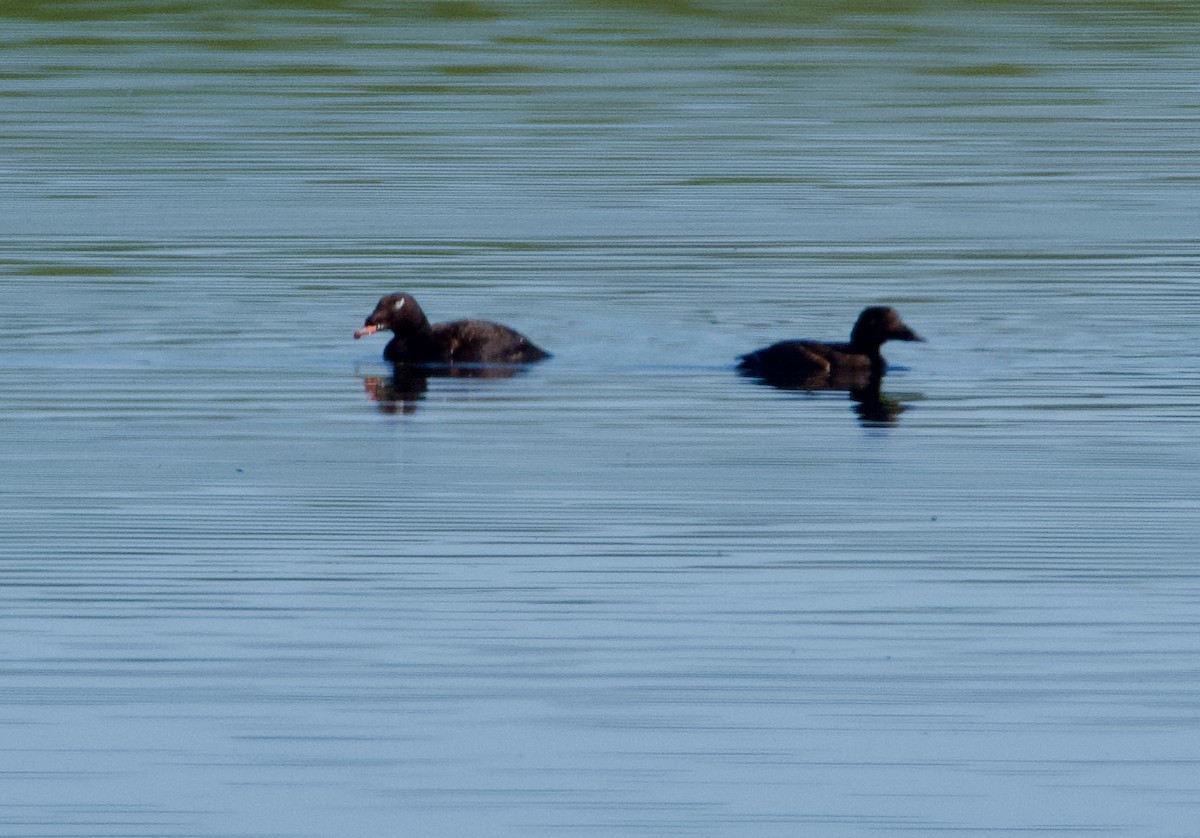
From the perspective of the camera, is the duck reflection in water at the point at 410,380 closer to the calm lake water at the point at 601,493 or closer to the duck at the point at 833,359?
the calm lake water at the point at 601,493

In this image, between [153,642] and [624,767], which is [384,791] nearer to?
[624,767]

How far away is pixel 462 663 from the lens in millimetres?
9352

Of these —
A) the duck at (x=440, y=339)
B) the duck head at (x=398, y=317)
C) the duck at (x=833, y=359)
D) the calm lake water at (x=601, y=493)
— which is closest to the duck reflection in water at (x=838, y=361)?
the duck at (x=833, y=359)

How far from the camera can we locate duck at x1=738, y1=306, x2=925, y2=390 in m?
16.1

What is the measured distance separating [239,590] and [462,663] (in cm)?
125

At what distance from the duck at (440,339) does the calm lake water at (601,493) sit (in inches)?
11.6

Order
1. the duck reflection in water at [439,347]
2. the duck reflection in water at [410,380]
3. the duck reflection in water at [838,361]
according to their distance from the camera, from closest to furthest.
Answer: the duck reflection in water at [410,380], the duck reflection in water at [838,361], the duck reflection in water at [439,347]

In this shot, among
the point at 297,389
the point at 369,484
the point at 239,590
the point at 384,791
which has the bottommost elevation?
the point at 384,791

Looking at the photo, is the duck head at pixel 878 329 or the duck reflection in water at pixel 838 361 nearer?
the duck reflection in water at pixel 838 361

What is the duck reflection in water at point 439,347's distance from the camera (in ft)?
55.2

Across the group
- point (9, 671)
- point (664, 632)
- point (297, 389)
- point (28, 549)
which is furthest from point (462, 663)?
point (297, 389)

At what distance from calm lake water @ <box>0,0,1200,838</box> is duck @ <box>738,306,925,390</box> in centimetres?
25

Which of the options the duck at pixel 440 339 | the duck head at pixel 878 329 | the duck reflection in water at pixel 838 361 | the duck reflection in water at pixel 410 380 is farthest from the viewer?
the duck at pixel 440 339

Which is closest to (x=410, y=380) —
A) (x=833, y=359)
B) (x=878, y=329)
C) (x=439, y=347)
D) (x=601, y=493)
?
(x=439, y=347)
